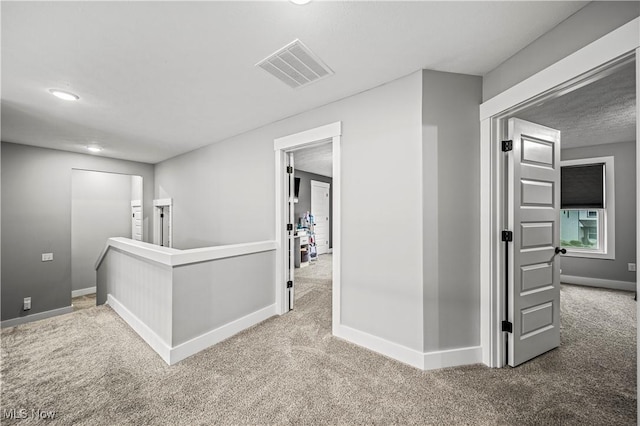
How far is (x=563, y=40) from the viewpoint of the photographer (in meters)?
1.56

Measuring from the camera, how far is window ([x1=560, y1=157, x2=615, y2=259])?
4324mm

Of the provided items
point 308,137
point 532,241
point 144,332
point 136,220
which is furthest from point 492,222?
point 136,220

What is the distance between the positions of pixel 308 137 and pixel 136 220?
5354mm

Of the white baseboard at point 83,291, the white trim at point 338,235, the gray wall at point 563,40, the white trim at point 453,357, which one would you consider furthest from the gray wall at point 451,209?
the white baseboard at point 83,291

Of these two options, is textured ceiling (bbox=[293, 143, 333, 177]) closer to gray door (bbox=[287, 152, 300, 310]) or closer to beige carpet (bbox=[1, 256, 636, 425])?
gray door (bbox=[287, 152, 300, 310])

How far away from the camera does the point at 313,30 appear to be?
63.6 inches

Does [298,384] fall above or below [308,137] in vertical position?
below

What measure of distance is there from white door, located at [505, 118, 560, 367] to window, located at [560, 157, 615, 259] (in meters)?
3.28

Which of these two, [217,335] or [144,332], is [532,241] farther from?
[144,332]

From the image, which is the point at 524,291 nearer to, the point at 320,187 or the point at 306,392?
the point at 306,392

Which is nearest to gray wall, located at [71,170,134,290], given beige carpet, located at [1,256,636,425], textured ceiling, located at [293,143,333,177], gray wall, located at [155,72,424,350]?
beige carpet, located at [1,256,636,425]

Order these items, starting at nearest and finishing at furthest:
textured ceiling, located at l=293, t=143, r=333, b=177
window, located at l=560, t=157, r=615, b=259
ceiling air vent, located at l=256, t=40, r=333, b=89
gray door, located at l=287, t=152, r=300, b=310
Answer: ceiling air vent, located at l=256, t=40, r=333, b=89 < gray door, located at l=287, t=152, r=300, b=310 < window, located at l=560, t=157, r=615, b=259 < textured ceiling, located at l=293, t=143, r=333, b=177

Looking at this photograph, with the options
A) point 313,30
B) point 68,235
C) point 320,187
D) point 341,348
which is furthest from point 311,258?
point 313,30

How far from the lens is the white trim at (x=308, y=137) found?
2.60 metres
